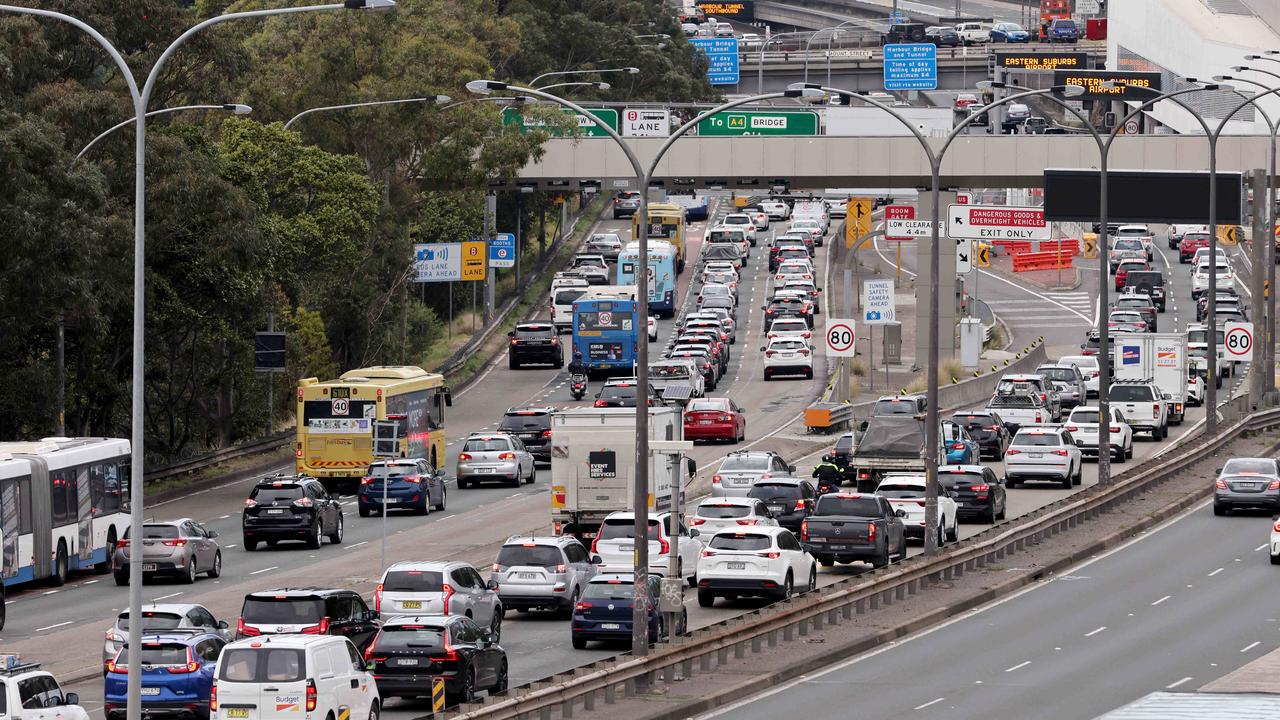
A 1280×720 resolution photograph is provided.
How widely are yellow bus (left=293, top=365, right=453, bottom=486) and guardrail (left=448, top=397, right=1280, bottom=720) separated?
59.1ft

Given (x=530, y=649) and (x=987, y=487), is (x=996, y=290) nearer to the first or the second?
(x=987, y=487)

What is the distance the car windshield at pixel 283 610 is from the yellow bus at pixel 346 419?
25.2 m

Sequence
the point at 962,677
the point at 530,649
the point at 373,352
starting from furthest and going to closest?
the point at 373,352 < the point at 530,649 < the point at 962,677

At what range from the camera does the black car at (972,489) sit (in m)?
47.7

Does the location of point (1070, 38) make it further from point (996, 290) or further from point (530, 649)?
point (530, 649)

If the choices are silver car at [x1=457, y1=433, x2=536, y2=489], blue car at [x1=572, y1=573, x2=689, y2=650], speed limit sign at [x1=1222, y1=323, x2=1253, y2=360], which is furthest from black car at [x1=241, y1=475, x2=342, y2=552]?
speed limit sign at [x1=1222, y1=323, x2=1253, y2=360]

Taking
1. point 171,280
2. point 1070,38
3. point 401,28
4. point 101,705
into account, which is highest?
point 1070,38

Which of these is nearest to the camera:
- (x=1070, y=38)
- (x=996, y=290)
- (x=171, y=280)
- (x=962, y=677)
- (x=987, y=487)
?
(x=962, y=677)

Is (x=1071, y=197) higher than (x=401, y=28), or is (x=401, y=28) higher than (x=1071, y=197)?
(x=401, y=28)

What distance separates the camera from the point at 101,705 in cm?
2945

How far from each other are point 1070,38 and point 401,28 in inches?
4255

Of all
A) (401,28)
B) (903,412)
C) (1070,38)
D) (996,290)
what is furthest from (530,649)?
(1070,38)

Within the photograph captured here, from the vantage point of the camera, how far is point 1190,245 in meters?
116

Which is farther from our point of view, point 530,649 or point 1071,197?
point 1071,197
